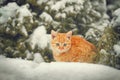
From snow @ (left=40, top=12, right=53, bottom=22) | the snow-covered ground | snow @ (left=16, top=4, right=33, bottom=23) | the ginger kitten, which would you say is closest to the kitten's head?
the ginger kitten

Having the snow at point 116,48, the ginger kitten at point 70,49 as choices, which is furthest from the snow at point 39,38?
the snow at point 116,48

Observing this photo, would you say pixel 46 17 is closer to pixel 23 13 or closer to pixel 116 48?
pixel 23 13

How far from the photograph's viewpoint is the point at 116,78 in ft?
6.79

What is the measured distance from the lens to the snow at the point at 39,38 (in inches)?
123

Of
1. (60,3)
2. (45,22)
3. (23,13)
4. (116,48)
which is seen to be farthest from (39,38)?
(116,48)

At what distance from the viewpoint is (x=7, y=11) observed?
316cm

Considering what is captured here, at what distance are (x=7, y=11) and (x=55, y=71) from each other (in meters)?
1.28

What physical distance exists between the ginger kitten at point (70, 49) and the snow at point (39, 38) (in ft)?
0.43

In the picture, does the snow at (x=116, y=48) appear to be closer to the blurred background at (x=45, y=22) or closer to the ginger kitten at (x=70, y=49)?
the blurred background at (x=45, y=22)

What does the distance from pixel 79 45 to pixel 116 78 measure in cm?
97

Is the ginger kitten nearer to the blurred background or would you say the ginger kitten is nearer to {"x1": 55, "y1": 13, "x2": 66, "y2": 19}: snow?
the blurred background

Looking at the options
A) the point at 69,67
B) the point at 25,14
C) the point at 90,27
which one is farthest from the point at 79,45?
the point at 69,67

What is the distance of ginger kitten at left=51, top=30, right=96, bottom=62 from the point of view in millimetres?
2953

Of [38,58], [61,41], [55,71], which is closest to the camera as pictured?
[55,71]
